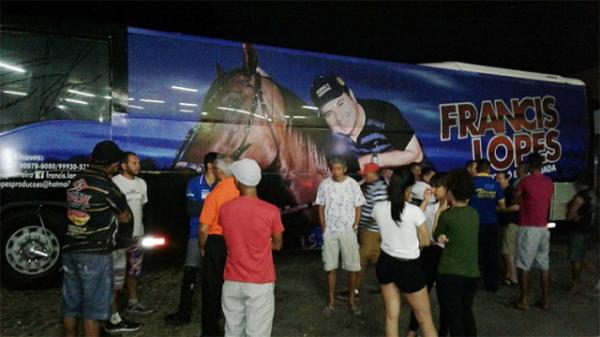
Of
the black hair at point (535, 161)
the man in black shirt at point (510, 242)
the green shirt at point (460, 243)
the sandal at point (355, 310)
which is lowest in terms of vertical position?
the sandal at point (355, 310)

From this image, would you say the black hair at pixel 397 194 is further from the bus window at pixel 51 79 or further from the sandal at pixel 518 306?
the bus window at pixel 51 79

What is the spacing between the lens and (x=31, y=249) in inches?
231

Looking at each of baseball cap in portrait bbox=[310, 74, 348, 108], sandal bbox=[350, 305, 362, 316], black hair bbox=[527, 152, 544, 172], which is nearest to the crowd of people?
sandal bbox=[350, 305, 362, 316]

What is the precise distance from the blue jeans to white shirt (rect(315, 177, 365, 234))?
2.58 meters

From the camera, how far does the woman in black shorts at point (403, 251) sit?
12.1 ft

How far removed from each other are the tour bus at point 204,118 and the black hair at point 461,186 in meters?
3.68

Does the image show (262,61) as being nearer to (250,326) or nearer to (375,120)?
(375,120)

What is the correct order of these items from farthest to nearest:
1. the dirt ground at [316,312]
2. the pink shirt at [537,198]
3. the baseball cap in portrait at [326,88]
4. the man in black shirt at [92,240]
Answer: the baseball cap in portrait at [326,88], the pink shirt at [537,198], the dirt ground at [316,312], the man in black shirt at [92,240]

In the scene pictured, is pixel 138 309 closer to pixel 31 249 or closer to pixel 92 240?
pixel 31 249

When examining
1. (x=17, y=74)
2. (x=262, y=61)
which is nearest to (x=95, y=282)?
(x=17, y=74)

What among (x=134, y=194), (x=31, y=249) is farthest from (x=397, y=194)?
(x=31, y=249)

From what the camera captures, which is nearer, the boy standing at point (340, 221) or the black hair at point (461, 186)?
the black hair at point (461, 186)

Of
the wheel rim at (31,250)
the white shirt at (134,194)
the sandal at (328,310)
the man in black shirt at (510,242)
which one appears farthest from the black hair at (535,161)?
the wheel rim at (31,250)

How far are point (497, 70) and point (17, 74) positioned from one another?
837cm
